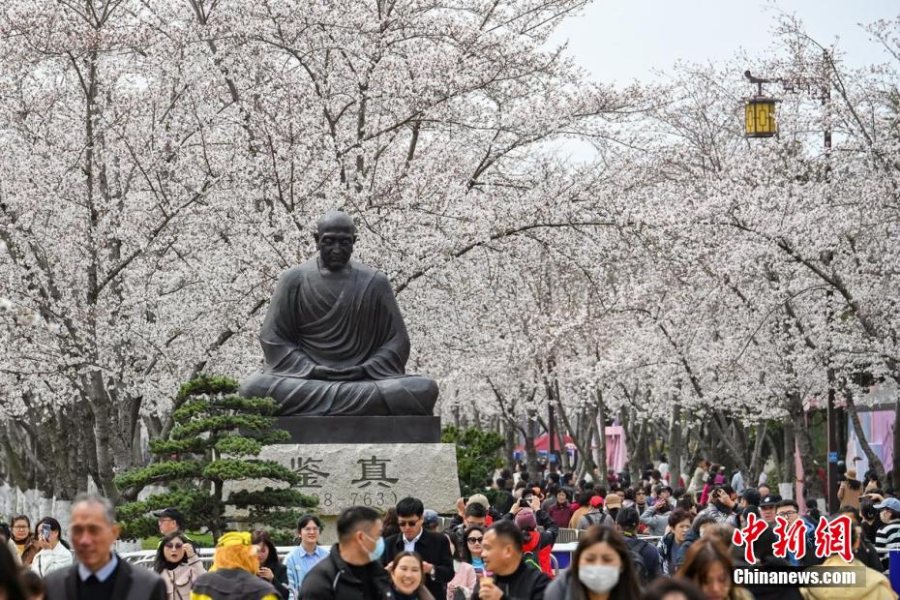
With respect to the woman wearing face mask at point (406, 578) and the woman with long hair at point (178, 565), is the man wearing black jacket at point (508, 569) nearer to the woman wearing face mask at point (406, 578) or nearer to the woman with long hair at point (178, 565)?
the woman wearing face mask at point (406, 578)

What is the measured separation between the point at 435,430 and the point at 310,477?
168 centimetres

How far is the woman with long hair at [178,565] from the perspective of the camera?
37.0 feet

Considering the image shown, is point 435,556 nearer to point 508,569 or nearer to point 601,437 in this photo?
point 508,569

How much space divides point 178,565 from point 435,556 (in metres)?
1.80

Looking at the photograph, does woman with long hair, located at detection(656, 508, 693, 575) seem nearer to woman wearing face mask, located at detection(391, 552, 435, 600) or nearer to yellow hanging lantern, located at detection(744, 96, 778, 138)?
woman wearing face mask, located at detection(391, 552, 435, 600)

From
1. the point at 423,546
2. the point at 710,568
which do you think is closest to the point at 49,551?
the point at 423,546

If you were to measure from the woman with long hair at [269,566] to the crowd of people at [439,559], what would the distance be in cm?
2

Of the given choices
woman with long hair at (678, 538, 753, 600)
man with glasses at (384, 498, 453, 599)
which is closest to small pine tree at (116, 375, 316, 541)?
man with glasses at (384, 498, 453, 599)

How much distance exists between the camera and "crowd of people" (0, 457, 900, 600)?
7.43 metres

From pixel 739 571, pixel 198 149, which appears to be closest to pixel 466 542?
pixel 739 571

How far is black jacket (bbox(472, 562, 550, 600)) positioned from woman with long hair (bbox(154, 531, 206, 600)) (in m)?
2.90

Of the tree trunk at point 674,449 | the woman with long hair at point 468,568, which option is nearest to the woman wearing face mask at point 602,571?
the woman with long hair at point 468,568

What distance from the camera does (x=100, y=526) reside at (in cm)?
735

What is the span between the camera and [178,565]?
449 inches
